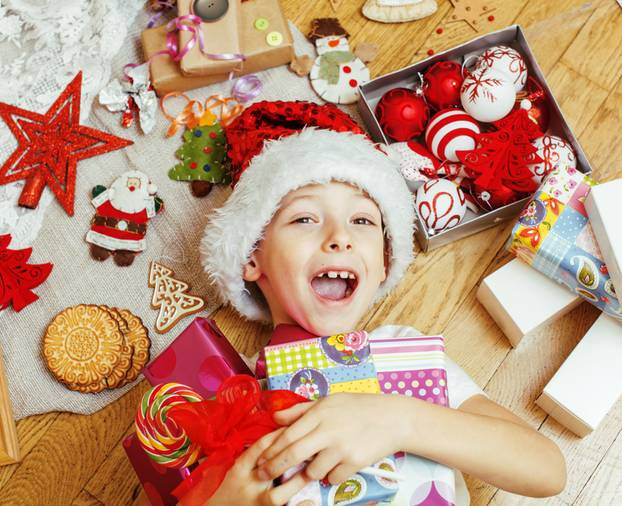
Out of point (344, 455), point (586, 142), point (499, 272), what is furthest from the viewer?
point (586, 142)

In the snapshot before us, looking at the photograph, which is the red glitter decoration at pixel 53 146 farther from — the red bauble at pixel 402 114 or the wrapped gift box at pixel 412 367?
the wrapped gift box at pixel 412 367

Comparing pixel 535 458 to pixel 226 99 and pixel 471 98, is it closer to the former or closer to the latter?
pixel 471 98

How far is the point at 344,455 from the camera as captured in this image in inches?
31.5

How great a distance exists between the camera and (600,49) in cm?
132

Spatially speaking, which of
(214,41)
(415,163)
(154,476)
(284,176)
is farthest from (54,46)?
(154,476)

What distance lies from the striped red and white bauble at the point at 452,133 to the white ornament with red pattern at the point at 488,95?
23mm

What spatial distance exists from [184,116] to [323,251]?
548 millimetres

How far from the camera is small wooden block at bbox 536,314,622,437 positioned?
1.05 metres

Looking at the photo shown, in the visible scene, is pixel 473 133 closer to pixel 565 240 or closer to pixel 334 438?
pixel 565 240

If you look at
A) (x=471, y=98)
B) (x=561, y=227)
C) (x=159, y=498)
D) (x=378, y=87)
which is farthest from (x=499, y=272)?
(x=159, y=498)

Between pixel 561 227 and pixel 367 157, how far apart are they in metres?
0.37

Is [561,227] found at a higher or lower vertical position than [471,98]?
lower

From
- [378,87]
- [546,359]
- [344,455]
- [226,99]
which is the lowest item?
[546,359]

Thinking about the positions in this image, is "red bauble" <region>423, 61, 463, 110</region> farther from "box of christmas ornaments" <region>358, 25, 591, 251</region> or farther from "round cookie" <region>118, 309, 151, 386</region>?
"round cookie" <region>118, 309, 151, 386</region>
